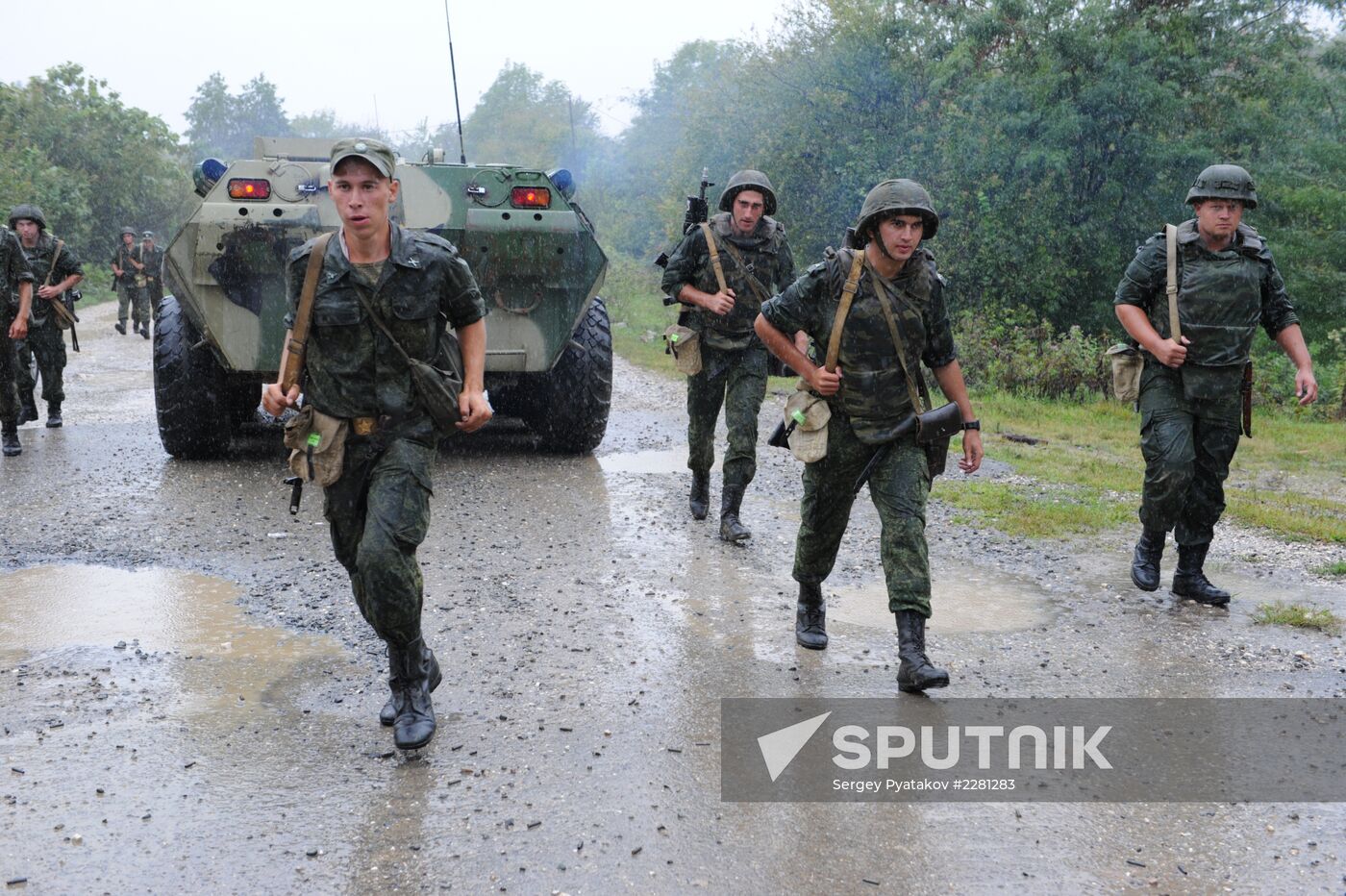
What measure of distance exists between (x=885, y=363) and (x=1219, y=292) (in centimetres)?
183

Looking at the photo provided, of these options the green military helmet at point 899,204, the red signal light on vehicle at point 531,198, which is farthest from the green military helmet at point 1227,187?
the red signal light on vehicle at point 531,198

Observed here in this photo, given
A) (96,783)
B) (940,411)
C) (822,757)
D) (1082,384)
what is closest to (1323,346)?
(1082,384)

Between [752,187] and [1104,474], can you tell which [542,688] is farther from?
[1104,474]

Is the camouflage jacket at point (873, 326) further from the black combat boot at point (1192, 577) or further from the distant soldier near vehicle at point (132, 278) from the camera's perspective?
the distant soldier near vehicle at point (132, 278)

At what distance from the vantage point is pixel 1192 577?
5.95 meters

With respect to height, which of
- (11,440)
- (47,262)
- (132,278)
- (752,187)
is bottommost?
(11,440)

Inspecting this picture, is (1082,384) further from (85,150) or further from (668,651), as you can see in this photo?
(85,150)

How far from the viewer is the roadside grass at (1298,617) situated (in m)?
5.50

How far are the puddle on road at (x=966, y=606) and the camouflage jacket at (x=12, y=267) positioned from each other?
657 centimetres

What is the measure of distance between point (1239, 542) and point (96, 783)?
5.66 m

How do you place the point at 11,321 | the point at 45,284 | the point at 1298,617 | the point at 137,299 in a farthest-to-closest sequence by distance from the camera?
the point at 137,299 → the point at 45,284 → the point at 11,321 → the point at 1298,617

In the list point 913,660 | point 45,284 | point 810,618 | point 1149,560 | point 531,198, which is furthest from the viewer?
point 45,284

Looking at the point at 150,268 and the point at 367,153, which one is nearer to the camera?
the point at 367,153
